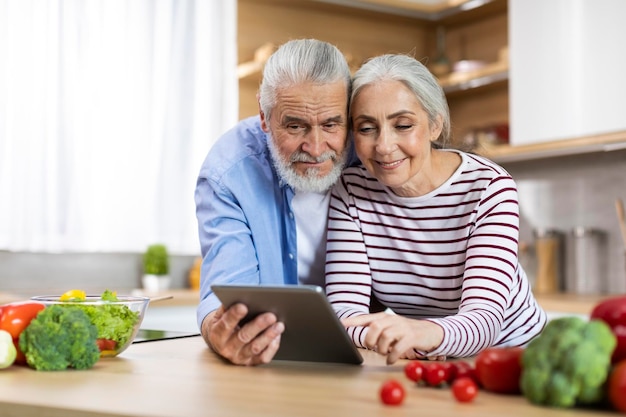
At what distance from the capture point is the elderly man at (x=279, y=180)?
1.77m

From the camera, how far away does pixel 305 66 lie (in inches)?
70.0

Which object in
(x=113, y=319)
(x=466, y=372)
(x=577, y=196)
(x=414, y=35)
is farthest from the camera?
(x=414, y=35)

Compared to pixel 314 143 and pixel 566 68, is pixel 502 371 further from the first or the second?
pixel 566 68

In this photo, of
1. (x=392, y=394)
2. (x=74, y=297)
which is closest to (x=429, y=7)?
(x=74, y=297)

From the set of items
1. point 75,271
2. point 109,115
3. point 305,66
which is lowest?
point 75,271

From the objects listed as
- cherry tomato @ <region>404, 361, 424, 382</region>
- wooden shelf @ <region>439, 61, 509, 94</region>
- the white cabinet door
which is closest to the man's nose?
cherry tomato @ <region>404, 361, 424, 382</region>

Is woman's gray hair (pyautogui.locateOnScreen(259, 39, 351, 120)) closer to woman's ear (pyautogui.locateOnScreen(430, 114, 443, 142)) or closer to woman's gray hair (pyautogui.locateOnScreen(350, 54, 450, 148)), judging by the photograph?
woman's gray hair (pyautogui.locateOnScreen(350, 54, 450, 148))

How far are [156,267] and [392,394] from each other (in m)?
2.97

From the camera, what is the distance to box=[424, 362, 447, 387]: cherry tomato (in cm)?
116

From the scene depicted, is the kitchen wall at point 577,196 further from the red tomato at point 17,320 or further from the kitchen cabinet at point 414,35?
the red tomato at point 17,320

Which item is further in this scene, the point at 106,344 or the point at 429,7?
the point at 429,7

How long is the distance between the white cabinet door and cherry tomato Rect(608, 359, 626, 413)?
8.50ft

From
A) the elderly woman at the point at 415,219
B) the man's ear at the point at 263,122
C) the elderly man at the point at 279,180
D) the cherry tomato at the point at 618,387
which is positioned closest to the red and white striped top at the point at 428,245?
the elderly woman at the point at 415,219

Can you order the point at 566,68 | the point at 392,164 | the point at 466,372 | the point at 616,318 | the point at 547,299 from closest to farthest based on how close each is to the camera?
the point at 616,318
the point at 466,372
the point at 392,164
the point at 547,299
the point at 566,68
